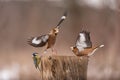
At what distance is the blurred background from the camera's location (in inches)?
38.8

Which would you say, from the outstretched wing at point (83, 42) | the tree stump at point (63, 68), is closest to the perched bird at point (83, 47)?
the outstretched wing at point (83, 42)

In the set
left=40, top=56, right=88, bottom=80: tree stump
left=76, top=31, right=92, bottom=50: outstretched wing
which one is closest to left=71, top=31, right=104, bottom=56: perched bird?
left=76, top=31, right=92, bottom=50: outstretched wing

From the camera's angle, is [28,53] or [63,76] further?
[28,53]

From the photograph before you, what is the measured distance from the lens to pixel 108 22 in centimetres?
A: 103

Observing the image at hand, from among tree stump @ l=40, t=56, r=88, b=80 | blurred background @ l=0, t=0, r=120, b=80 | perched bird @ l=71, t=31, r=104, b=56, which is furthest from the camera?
blurred background @ l=0, t=0, r=120, b=80

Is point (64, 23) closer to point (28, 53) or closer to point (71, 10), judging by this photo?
point (71, 10)

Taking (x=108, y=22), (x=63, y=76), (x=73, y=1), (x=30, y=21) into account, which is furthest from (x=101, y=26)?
(x=63, y=76)

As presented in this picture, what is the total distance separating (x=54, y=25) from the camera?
3.23ft

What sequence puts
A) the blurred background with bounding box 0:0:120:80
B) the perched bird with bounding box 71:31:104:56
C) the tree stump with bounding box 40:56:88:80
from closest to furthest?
1. the tree stump with bounding box 40:56:88:80
2. the perched bird with bounding box 71:31:104:56
3. the blurred background with bounding box 0:0:120:80

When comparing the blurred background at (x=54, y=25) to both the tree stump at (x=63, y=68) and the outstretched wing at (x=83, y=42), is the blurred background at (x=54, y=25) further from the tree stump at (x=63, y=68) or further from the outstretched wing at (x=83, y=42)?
the tree stump at (x=63, y=68)

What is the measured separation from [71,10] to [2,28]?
24 cm

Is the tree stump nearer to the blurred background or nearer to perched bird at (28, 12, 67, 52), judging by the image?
perched bird at (28, 12, 67, 52)

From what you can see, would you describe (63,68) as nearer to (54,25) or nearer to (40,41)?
(40,41)

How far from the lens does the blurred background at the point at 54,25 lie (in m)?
0.99
